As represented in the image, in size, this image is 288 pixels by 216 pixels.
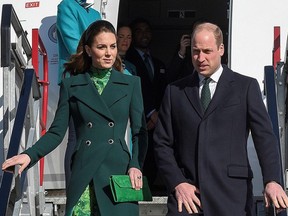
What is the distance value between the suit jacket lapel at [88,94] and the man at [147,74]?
9.34ft

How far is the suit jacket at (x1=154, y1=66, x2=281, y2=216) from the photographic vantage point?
15.1 feet

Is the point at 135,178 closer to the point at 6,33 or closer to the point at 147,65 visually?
the point at 6,33

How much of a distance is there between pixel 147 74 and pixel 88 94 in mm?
3026

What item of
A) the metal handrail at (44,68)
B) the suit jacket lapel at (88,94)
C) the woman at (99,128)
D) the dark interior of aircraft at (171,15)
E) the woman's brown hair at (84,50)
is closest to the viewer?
the woman at (99,128)

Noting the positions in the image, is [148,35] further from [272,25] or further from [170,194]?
[170,194]

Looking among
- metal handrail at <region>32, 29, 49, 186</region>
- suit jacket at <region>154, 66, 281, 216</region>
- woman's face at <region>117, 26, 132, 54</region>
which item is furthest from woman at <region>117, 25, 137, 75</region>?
suit jacket at <region>154, 66, 281, 216</region>

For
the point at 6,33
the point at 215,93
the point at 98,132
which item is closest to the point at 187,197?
the point at 215,93

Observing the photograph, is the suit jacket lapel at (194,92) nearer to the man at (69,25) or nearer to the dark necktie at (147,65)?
the man at (69,25)

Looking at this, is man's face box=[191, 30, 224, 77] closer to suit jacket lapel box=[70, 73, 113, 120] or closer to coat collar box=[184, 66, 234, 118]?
coat collar box=[184, 66, 234, 118]

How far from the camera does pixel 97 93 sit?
505cm

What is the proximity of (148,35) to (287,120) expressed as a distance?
1.70 meters

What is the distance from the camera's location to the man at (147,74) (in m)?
8.02

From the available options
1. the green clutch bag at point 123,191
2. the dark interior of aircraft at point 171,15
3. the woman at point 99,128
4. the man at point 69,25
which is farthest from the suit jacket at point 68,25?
the dark interior of aircraft at point 171,15

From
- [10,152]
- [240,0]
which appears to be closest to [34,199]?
[10,152]
